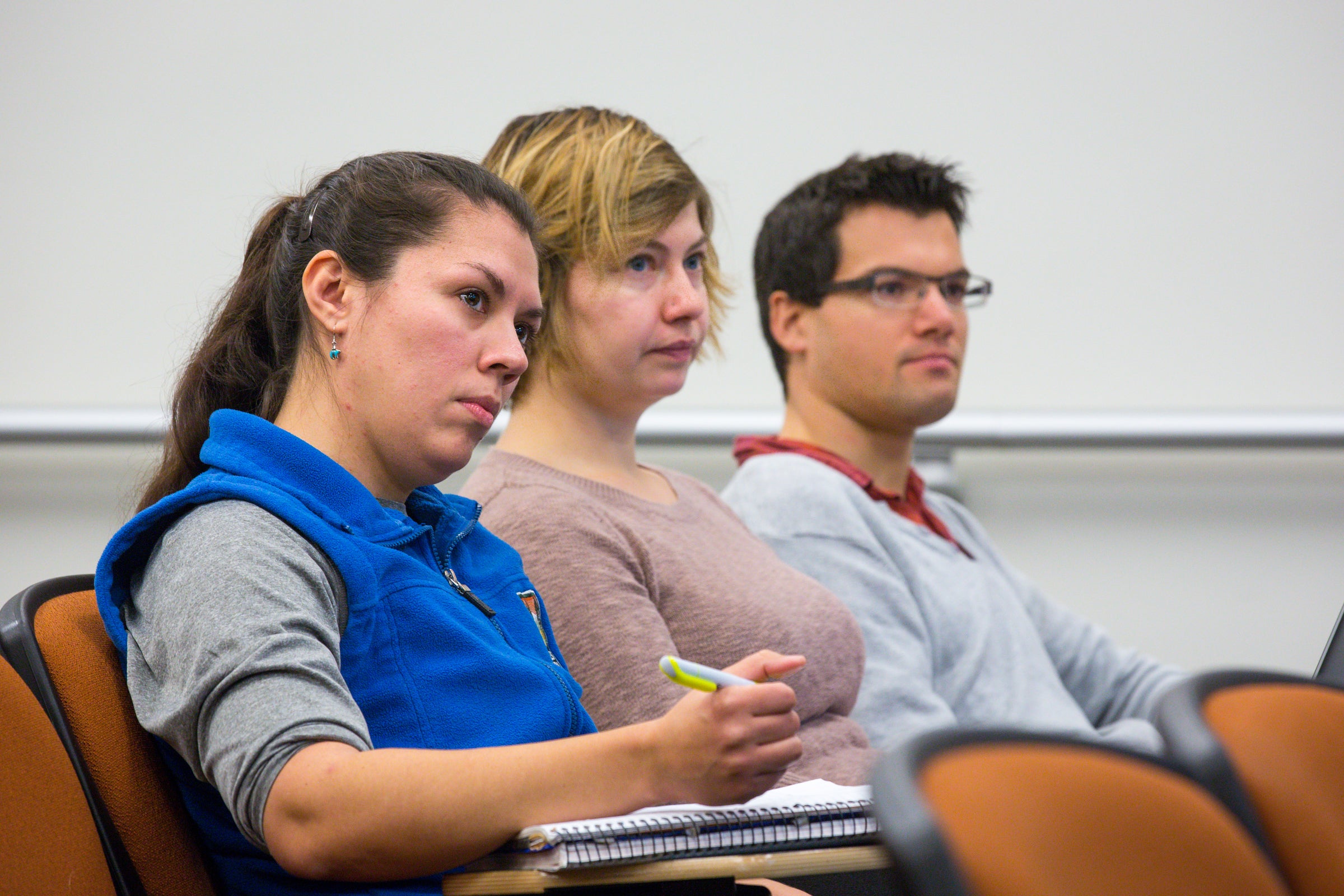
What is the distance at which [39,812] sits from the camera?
77cm

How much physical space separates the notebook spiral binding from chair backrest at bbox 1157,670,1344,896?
19cm

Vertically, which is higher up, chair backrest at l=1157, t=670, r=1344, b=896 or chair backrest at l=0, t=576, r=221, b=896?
chair backrest at l=1157, t=670, r=1344, b=896

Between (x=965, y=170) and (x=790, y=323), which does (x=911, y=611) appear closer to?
(x=790, y=323)

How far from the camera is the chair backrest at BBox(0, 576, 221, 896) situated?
849 mm

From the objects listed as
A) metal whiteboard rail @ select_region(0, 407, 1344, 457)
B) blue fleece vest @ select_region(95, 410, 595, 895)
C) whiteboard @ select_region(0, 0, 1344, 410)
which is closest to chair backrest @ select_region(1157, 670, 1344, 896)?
blue fleece vest @ select_region(95, 410, 595, 895)

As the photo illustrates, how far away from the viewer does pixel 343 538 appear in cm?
88

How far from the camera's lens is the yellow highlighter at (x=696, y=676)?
2.41 ft

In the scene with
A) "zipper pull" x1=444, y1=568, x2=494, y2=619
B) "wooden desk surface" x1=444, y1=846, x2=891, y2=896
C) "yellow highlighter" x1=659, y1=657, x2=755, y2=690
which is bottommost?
"wooden desk surface" x1=444, y1=846, x2=891, y2=896

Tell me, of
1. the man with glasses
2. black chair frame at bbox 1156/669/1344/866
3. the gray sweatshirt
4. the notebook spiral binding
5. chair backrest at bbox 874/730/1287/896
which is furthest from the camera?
the man with glasses

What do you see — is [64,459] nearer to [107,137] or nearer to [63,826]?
[107,137]

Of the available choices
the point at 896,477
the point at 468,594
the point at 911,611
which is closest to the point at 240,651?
the point at 468,594

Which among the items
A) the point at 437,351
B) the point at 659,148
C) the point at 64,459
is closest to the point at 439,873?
the point at 437,351

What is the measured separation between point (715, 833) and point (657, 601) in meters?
0.55

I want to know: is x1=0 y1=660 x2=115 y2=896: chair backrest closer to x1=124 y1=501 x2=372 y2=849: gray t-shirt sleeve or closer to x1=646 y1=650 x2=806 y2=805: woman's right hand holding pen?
x1=124 y1=501 x2=372 y2=849: gray t-shirt sleeve
